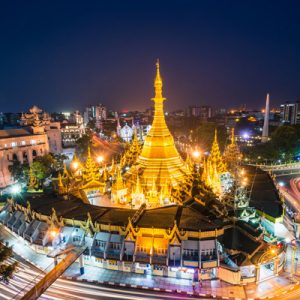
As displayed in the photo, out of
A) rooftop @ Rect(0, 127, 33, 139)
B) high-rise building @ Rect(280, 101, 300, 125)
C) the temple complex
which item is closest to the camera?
the temple complex

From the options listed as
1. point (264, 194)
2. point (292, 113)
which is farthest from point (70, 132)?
point (292, 113)

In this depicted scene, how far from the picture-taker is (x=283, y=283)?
56.4 ft

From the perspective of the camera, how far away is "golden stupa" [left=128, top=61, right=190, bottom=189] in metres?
28.1

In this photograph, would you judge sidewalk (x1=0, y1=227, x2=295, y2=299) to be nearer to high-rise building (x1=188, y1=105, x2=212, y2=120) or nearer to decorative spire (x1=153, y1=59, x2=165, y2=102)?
decorative spire (x1=153, y1=59, x2=165, y2=102)

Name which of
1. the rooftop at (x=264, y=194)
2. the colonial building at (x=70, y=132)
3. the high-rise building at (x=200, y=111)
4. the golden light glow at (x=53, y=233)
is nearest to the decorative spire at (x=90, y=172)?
the golden light glow at (x=53, y=233)

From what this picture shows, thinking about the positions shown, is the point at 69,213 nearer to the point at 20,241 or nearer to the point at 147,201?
the point at 20,241

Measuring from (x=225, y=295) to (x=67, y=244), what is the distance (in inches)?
489

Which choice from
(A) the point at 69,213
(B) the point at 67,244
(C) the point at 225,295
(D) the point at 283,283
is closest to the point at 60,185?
(A) the point at 69,213

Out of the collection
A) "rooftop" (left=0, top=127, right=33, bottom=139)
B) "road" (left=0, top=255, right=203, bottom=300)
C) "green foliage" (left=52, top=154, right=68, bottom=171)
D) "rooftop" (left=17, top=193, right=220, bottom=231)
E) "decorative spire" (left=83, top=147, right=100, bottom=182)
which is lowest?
"green foliage" (left=52, top=154, right=68, bottom=171)

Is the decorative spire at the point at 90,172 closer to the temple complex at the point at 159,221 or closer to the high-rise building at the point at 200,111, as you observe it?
the temple complex at the point at 159,221

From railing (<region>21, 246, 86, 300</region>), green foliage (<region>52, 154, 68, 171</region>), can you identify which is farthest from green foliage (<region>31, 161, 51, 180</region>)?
railing (<region>21, 246, 86, 300</region>)

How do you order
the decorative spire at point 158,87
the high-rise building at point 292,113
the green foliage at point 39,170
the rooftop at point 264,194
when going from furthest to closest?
the high-rise building at point 292,113 < the green foliage at point 39,170 < the decorative spire at point 158,87 < the rooftop at point 264,194

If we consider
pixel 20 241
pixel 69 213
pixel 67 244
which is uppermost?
pixel 69 213

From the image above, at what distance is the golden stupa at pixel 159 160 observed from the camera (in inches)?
1106
